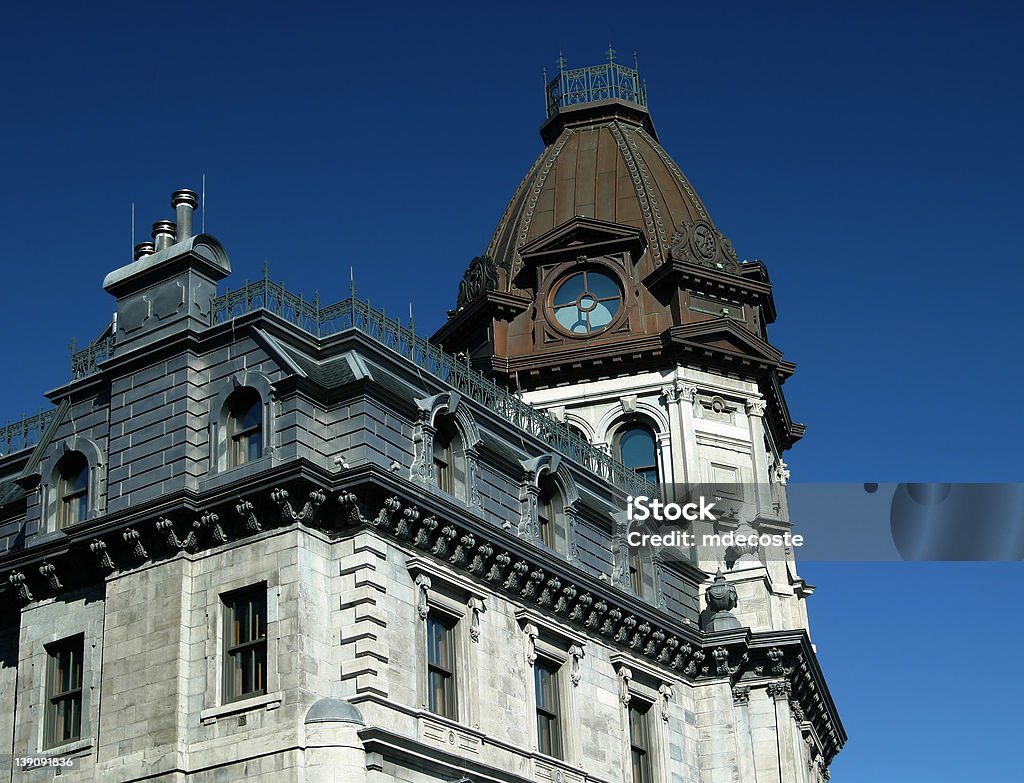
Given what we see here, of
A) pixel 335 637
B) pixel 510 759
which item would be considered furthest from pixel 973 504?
pixel 335 637

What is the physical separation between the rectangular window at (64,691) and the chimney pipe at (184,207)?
9322 millimetres

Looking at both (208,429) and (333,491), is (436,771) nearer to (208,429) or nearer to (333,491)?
(333,491)

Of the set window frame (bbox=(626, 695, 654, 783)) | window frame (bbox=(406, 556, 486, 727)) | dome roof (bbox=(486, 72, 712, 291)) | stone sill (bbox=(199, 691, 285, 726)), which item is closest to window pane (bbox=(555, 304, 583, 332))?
dome roof (bbox=(486, 72, 712, 291))

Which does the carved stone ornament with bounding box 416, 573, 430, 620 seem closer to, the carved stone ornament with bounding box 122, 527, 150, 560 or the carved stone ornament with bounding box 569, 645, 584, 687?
the carved stone ornament with bounding box 122, 527, 150, 560

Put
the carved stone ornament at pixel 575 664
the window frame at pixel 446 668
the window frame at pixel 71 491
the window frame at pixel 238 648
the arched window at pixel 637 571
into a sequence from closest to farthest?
the window frame at pixel 238 648 → the window frame at pixel 446 668 → the window frame at pixel 71 491 → the carved stone ornament at pixel 575 664 → the arched window at pixel 637 571

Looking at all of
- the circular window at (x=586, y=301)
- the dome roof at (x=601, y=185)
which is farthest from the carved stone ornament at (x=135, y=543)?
the dome roof at (x=601, y=185)

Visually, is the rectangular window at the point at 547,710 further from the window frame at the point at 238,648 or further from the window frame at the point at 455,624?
the window frame at the point at 238,648

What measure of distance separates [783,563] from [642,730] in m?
10.5

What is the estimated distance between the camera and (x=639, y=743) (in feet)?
133

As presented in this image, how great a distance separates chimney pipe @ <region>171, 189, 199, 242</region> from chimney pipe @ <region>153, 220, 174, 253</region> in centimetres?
35

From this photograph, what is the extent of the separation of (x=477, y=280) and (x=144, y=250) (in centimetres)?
1880

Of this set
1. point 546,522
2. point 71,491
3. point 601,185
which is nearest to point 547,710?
point 546,522

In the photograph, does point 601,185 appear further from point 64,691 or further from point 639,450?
point 64,691

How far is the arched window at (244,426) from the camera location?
33.2 meters
